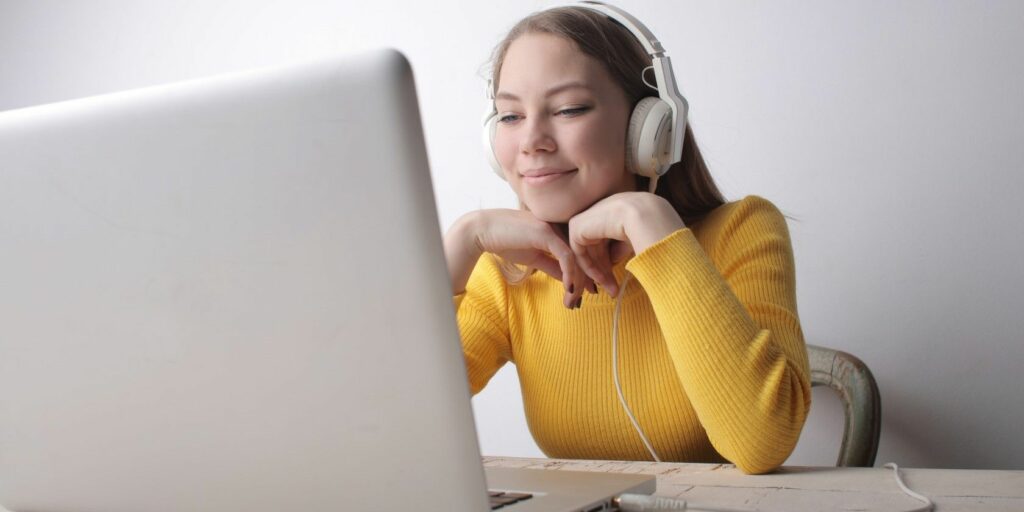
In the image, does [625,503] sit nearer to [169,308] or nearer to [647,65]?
[169,308]

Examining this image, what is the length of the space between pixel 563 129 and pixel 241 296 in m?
0.79

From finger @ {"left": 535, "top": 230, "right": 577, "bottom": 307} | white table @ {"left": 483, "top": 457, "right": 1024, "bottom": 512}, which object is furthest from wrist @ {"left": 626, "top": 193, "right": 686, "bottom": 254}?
white table @ {"left": 483, "top": 457, "right": 1024, "bottom": 512}

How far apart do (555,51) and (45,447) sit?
849 mm

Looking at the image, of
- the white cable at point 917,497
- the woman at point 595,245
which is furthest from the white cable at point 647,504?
the woman at point 595,245

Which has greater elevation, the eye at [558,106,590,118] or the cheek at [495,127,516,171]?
the eye at [558,106,590,118]

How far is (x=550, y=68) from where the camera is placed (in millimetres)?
1307

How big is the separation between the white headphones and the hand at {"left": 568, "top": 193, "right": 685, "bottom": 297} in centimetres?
12

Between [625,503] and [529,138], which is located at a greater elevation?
[529,138]

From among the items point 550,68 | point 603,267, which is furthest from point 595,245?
point 550,68

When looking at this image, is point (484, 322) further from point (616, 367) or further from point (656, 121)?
point (656, 121)

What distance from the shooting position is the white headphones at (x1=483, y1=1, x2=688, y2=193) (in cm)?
127

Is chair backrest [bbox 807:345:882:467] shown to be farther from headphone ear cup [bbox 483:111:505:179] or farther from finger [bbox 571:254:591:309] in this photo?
headphone ear cup [bbox 483:111:505:179]

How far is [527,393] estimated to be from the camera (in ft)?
4.75

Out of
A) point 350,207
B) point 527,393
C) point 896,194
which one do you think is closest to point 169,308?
point 350,207
